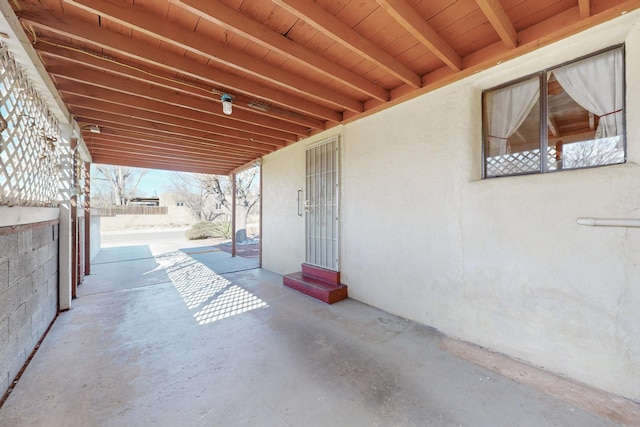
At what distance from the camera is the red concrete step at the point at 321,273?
13.0 ft

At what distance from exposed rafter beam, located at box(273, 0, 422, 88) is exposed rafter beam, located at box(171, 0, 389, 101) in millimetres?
308

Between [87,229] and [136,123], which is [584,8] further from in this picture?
[87,229]

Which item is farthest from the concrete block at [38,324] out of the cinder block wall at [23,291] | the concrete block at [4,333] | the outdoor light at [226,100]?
the outdoor light at [226,100]

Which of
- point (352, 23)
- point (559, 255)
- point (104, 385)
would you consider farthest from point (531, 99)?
point (104, 385)

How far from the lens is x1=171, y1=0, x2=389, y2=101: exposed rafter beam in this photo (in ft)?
5.67

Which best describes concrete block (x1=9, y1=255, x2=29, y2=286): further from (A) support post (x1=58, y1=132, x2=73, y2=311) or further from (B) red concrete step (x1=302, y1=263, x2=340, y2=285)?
(B) red concrete step (x1=302, y1=263, x2=340, y2=285)

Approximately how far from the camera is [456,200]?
2.61m

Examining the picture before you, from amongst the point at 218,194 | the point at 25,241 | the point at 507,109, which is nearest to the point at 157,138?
the point at 25,241

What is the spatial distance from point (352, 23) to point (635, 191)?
2.42 m

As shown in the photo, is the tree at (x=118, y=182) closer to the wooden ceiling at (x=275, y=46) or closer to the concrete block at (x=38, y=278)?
the wooden ceiling at (x=275, y=46)

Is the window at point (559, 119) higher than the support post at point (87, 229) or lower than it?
higher

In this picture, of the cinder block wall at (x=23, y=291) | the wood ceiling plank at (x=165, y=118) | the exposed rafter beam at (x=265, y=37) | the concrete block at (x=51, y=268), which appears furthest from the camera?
the wood ceiling plank at (x=165, y=118)

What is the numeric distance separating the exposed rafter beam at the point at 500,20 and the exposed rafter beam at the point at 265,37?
49.8 inches

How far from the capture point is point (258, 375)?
203 cm
